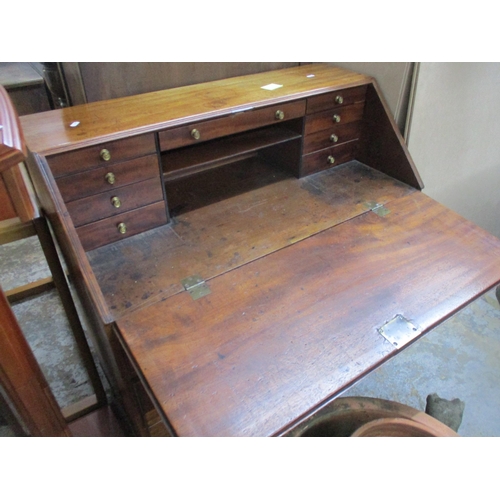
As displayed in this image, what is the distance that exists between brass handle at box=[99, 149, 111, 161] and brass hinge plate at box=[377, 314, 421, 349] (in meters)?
0.85

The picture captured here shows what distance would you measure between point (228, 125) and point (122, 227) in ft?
1.51

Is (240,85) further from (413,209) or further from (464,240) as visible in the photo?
(464,240)

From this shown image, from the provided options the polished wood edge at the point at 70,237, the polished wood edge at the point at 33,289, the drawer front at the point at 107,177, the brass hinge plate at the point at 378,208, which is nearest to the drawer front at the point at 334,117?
the brass hinge plate at the point at 378,208

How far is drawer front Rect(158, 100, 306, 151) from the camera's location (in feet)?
3.96

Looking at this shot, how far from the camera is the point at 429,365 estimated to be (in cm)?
186

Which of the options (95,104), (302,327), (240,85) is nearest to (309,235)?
(302,327)

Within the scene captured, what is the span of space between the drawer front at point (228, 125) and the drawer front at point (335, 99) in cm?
5

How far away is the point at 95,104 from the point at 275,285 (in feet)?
2.70

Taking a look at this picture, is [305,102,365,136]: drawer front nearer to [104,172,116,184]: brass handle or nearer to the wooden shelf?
the wooden shelf

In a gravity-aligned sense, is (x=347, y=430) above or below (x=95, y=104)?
below

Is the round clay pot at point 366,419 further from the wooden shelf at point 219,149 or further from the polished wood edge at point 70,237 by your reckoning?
the wooden shelf at point 219,149

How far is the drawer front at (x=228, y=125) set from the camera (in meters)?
1.21

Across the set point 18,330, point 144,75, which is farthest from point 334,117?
point 18,330

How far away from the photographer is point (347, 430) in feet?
3.62
